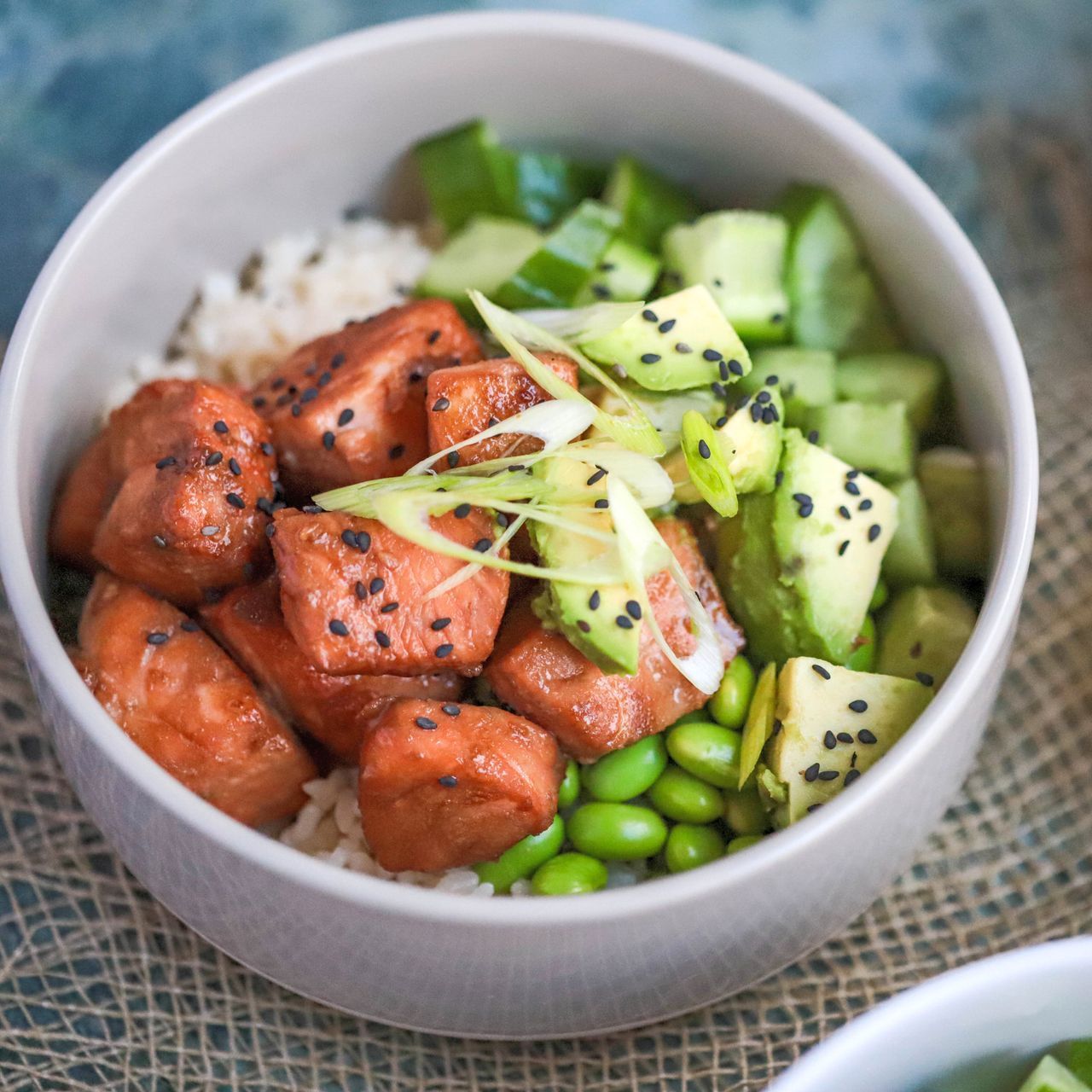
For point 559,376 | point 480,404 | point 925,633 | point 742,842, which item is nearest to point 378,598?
point 480,404

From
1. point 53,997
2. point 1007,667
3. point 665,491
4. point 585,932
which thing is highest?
point 665,491

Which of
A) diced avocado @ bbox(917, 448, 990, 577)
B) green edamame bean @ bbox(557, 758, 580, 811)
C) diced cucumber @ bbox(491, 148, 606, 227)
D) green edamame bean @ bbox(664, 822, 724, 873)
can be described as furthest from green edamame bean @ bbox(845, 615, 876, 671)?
diced cucumber @ bbox(491, 148, 606, 227)

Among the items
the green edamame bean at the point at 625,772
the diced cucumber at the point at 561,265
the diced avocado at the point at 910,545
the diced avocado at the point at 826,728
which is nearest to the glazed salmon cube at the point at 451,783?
the green edamame bean at the point at 625,772

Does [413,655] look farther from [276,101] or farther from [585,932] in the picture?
[276,101]

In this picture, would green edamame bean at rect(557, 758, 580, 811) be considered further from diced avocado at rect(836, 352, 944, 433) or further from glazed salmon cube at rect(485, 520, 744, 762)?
diced avocado at rect(836, 352, 944, 433)

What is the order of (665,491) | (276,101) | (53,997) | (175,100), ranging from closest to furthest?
(665,491) < (53,997) < (276,101) < (175,100)

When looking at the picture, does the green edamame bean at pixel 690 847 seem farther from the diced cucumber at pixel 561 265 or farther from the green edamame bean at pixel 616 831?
the diced cucumber at pixel 561 265

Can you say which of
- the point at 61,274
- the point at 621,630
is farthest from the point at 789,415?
the point at 61,274
